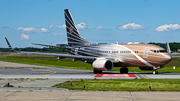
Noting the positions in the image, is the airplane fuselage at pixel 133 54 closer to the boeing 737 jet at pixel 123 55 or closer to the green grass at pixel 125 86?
the boeing 737 jet at pixel 123 55

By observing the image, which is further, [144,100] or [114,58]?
[114,58]

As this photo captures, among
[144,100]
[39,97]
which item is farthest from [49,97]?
[144,100]

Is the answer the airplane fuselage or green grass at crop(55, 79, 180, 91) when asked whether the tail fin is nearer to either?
the airplane fuselage

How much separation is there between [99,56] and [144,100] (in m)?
25.7

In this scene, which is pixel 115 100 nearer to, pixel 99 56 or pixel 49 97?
pixel 49 97

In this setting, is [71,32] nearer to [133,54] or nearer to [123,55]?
[123,55]

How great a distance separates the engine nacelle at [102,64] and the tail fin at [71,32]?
8585mm

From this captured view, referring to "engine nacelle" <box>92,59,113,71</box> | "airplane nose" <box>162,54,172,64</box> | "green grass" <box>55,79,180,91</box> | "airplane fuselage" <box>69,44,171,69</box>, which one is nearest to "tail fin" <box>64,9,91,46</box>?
"airplane fuselage" <box>69,44,171,69</box>

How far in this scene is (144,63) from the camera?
34812mm

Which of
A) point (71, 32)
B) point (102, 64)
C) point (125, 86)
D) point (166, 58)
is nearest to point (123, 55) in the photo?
point (102, 64)

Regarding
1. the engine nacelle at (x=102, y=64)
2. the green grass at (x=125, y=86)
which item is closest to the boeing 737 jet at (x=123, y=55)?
the engine nacelle at (x=102, y=64)

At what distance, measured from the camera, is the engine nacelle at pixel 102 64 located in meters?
35.2

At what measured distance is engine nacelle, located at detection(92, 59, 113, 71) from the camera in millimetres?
35188

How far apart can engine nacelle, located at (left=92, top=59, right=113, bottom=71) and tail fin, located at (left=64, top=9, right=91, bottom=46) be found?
28.2 feet
